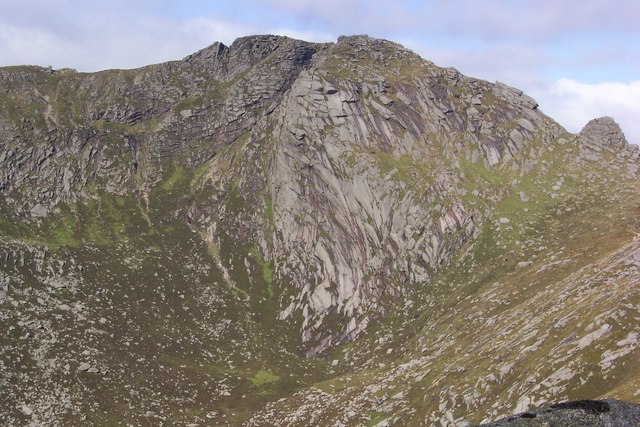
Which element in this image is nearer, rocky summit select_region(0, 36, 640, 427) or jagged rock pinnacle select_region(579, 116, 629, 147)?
rocky summit select_region(0, 36, 640, 427)

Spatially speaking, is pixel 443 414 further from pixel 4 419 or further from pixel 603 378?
pixel 4 419

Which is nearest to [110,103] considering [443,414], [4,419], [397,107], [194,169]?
[194,169]

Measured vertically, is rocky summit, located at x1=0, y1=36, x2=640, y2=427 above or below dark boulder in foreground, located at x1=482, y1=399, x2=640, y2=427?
above

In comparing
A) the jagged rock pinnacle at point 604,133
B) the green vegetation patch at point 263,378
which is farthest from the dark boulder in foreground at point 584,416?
the jagged rock pinnacle at point 604,133

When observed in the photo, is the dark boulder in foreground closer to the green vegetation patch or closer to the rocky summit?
the rocky summit

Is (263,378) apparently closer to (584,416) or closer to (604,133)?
(584,416)

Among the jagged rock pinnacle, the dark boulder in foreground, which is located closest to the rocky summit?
the jagged rock pinnacle

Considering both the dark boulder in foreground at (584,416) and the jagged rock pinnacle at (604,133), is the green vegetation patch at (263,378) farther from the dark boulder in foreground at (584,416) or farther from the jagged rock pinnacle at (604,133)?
the jagged rock pinnacle at (604,133)

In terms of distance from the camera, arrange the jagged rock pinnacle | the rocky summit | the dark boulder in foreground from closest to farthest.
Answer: the dark boulder in foreground, the rocky summit, the jagged rock pinnacle
